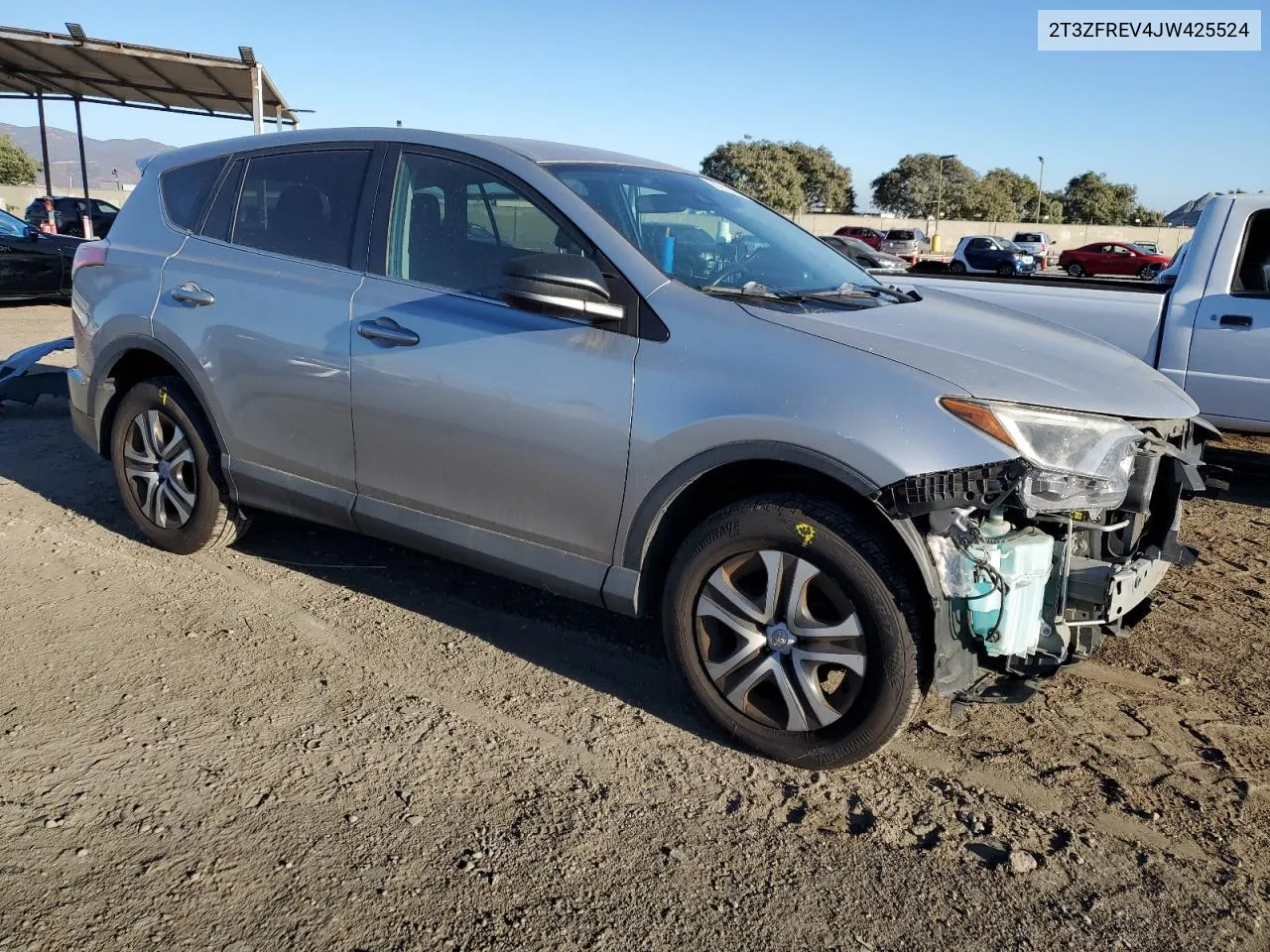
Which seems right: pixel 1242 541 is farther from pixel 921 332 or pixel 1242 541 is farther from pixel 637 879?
pixel 637 879

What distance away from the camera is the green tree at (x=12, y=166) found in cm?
6754

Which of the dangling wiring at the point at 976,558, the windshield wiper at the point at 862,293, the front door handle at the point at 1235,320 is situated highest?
the windshield wiper at the point at 862,293

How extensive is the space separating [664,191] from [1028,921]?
2.80m

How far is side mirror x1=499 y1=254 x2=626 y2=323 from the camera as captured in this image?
10.4 ft

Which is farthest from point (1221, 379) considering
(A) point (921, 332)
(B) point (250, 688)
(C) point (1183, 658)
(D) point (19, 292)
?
(D) point (19, 292)

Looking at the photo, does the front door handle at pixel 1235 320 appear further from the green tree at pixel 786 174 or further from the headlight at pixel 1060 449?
the green tree at pixel 786 174

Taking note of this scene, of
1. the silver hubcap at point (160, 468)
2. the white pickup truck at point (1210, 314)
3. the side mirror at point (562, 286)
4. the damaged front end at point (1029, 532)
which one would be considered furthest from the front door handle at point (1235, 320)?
the silver hubcap at point (160, 468)

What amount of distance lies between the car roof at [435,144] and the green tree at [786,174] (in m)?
71.1

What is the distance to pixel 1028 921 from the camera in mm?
2443

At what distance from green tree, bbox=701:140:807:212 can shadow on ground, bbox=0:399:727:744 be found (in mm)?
73672

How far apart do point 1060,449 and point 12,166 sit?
81.0 meters

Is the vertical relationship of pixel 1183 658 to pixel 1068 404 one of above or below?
below

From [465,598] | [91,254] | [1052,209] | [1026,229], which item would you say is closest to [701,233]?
[465,598]

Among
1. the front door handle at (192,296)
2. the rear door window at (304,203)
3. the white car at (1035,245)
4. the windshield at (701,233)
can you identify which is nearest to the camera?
the windshield at (701,233)
